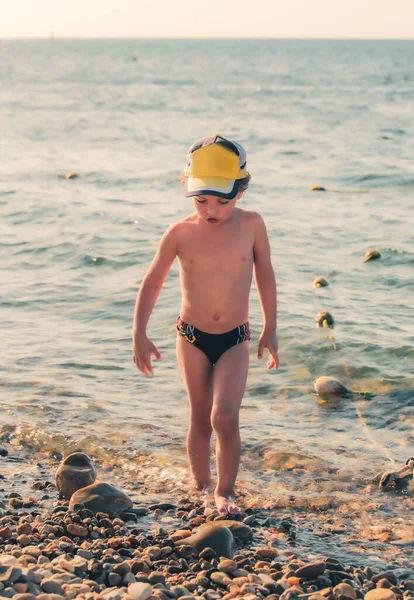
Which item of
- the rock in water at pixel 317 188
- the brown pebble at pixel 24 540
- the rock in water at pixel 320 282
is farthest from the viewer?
the rock in water at pixel 317 188

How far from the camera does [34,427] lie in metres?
6.67

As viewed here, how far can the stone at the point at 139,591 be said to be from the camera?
154 inches

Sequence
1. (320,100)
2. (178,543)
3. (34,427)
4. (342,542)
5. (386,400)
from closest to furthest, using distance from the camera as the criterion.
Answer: (178,543) < (342,542) < (34,427) < (386,400) < (320,100)

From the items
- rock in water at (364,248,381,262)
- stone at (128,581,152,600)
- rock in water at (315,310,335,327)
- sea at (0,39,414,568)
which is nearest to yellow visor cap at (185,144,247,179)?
sea at (0,39,414,568)


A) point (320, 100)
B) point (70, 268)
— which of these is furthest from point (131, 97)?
point (70, 268)

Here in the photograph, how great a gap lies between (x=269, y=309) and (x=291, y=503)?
1.19 meters

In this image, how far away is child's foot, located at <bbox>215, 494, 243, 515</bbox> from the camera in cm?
513

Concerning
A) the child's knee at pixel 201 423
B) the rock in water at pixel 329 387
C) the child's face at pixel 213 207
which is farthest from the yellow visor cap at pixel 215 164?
the rock in water at pixel 329 387

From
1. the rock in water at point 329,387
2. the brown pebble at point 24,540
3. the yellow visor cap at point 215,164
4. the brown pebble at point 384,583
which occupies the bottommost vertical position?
the brown pebble at point 384,583

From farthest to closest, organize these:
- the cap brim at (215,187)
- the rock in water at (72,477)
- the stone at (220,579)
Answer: the rock in water at (72,477) → the cap brim at (215,187) → the stone at (220,579)

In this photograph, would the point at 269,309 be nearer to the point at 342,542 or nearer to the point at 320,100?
the point at 342,542

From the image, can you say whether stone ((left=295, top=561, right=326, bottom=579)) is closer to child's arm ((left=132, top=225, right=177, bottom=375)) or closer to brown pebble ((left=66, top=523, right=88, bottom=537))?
brown pebble ((left=66, top=523, right=88, bottom=537))

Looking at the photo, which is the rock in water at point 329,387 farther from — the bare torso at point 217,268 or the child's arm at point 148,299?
the child's arm at point 148,299

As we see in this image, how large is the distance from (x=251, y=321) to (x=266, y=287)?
4106 mm
